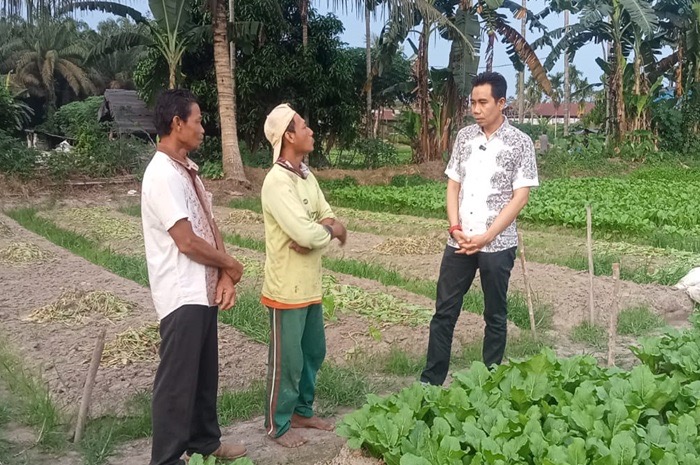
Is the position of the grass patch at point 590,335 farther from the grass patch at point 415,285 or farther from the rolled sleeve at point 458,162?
the rolled sleeve at point 458,162

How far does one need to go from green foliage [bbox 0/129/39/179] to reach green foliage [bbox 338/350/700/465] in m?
14.1

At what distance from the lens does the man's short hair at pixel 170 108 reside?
3.13 metres

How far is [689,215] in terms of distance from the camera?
10742 mm

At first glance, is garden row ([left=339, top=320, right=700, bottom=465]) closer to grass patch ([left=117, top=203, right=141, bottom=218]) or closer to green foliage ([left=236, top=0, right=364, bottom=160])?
grass patch ([left=117, top=203, right=141, bottom=218])

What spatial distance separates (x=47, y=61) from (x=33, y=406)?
3870cm

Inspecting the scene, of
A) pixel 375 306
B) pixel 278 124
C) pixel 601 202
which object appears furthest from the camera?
pixel 601 202

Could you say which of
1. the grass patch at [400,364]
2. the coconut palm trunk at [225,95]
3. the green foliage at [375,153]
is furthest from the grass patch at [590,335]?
the green foliage at [375,153]

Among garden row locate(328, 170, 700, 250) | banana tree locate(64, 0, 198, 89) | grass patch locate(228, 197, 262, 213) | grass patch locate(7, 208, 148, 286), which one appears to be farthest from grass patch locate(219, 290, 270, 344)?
banana tree locate(64, 0, 198, 89)

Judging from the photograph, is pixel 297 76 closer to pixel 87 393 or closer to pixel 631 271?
pixel 631 271

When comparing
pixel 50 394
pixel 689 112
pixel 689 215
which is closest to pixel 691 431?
pixel 50 394

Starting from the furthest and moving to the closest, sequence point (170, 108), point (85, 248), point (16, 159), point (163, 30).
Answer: point (163, 30) → point (16, 159) → point (85, 248) → point (170, 108)

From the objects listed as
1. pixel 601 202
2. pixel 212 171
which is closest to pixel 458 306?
pixel 601 202

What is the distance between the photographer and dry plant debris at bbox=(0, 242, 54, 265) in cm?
845

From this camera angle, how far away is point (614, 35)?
2073 cm
